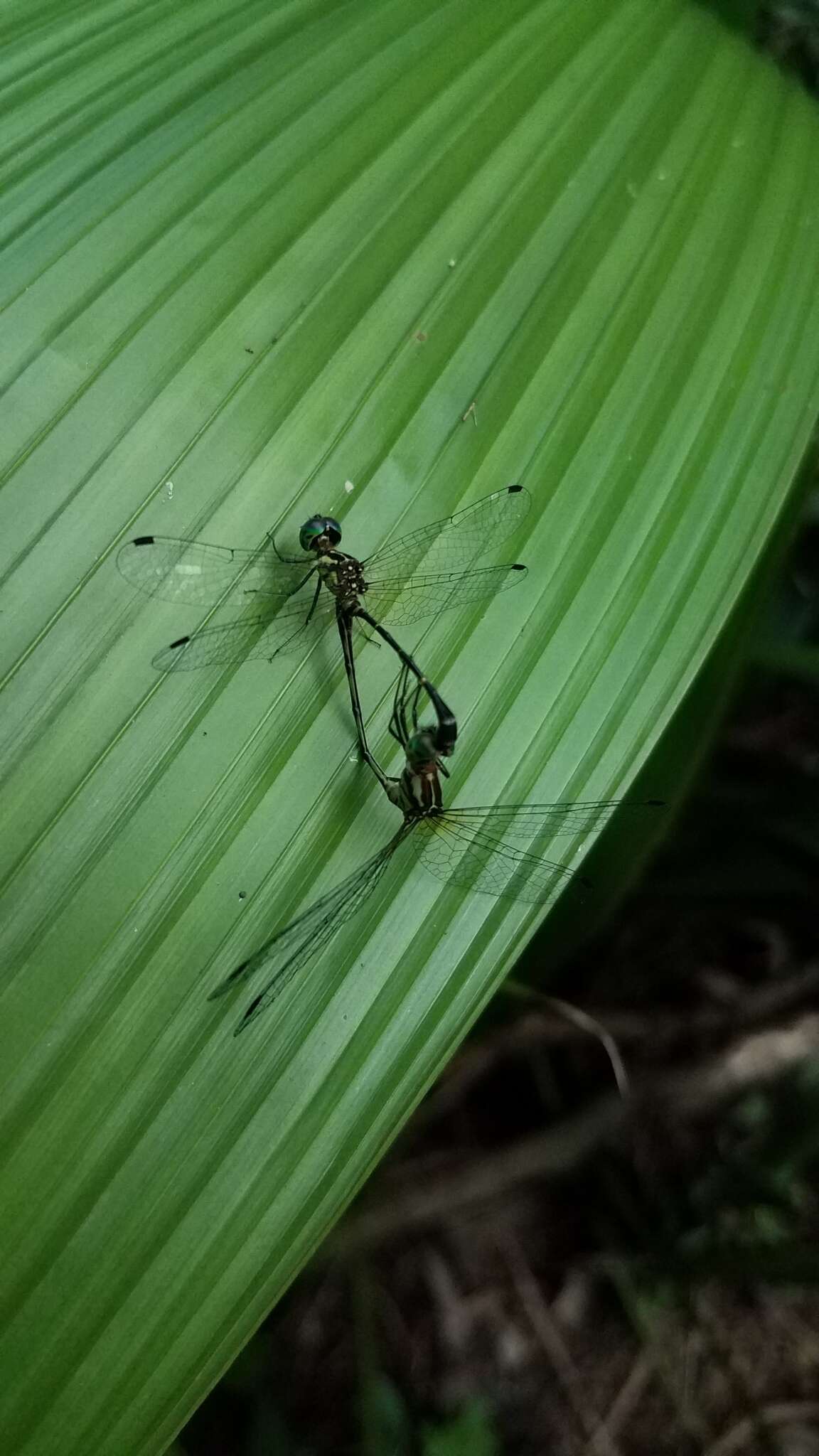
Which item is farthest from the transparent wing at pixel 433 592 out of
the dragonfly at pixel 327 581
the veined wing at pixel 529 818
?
the veined wing at pixel 529 818

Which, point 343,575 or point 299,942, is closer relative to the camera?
point 299,942

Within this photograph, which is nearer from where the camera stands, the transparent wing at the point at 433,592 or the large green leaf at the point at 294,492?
the large green leaf at the point at 294,492

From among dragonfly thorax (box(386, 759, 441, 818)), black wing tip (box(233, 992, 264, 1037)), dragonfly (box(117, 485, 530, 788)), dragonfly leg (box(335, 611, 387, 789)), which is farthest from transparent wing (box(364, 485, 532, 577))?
black wing tip (box(233, 992, 264, 1037))

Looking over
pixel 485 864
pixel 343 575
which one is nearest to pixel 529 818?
pixel 485 864

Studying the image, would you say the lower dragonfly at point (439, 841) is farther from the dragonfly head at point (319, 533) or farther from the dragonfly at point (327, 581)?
the dragonfly head at point (319, 533)

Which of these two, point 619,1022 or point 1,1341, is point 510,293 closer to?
point 1,1341

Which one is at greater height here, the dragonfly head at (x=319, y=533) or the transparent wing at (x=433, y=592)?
the transparent wing at (x=433, y=592)

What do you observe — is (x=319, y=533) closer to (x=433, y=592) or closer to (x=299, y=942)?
(x=433, y=592)

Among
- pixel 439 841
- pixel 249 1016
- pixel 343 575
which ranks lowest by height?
pixel 249 1016
